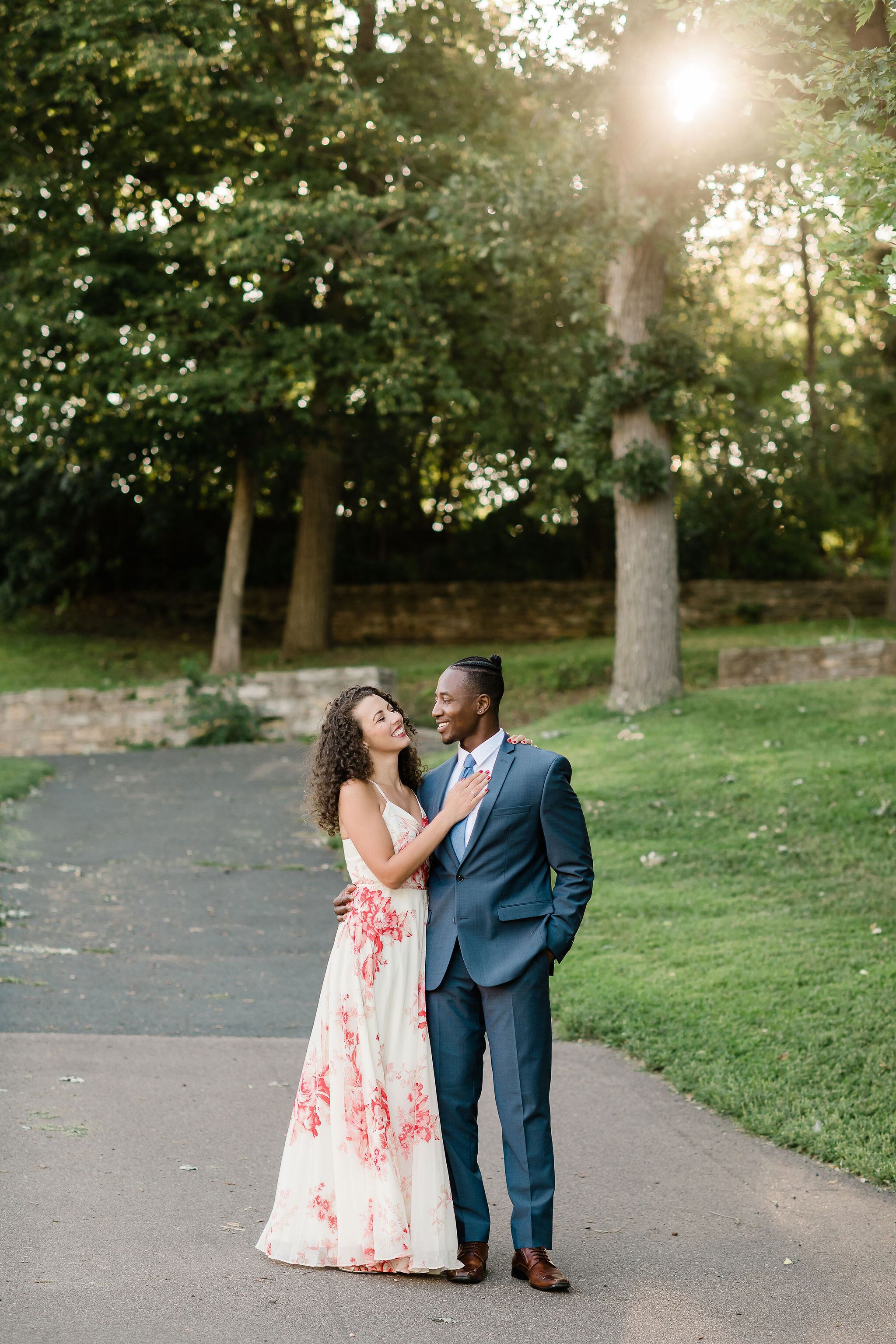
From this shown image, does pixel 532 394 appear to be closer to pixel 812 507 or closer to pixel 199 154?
pixel 199 154

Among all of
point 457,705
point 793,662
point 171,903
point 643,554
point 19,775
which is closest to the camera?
point 457,705

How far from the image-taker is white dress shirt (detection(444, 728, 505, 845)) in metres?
4.07

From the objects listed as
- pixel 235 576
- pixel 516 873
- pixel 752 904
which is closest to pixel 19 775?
pixel 235 576

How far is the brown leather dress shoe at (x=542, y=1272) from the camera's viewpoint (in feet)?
12.9

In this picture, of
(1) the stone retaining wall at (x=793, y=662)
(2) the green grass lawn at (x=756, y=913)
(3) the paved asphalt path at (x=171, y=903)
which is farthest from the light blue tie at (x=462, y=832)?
(1) the stone retaining wall at (x=793, y=662)

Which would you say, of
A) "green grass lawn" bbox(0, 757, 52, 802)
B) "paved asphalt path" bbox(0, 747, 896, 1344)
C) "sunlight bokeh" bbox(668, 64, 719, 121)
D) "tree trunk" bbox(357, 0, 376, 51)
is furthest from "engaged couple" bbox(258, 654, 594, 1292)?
"tree trunk" bbox(357, 0, 376, 51)

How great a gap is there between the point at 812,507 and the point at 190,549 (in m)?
15.0

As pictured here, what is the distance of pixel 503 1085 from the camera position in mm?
4016

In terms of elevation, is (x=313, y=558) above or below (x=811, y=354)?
below

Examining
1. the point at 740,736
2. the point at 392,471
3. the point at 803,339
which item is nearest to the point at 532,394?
the point at 392,471

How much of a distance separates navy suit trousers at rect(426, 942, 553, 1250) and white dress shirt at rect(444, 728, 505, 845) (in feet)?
1.26

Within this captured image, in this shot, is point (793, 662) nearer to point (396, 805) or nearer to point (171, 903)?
point (171, 903)

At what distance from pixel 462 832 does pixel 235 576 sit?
19.4m

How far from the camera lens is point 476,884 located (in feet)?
13.3
